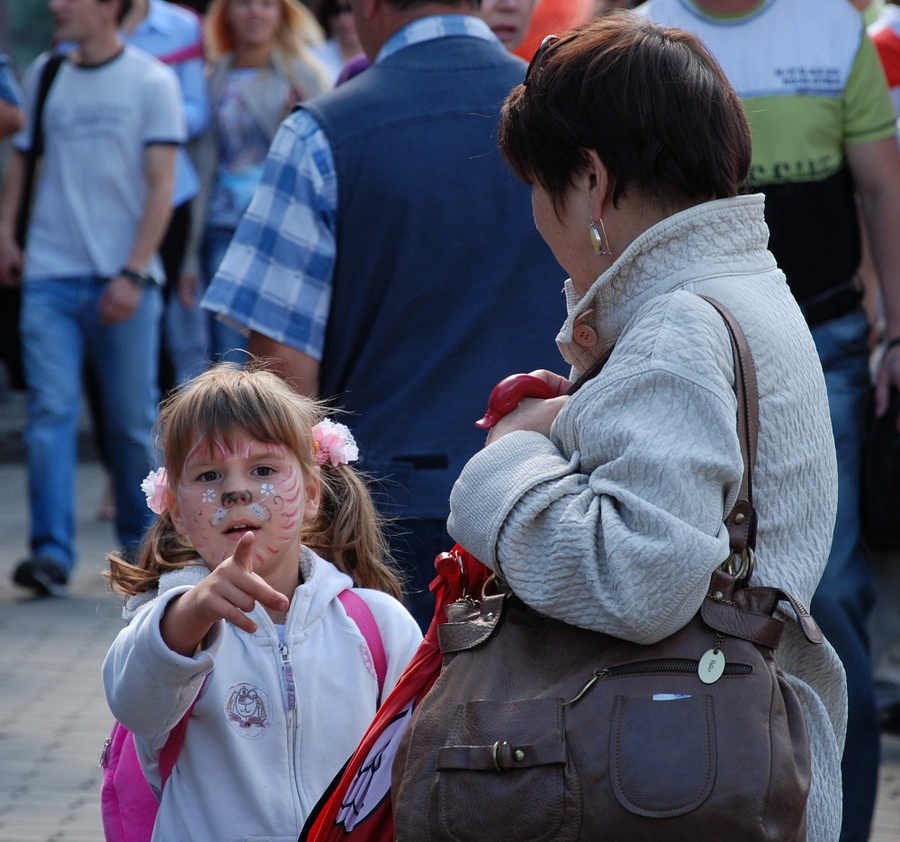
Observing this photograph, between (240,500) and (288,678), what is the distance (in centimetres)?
29

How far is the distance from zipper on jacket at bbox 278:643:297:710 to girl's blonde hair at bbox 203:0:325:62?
563 cm

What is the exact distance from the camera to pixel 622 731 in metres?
1.79

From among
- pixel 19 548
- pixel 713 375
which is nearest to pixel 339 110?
pixel 713 375

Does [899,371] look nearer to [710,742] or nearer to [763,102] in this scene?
[763,102]

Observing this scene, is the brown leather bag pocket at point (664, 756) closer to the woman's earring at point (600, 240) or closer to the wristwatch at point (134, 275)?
the woman's earring at point (600, 240)

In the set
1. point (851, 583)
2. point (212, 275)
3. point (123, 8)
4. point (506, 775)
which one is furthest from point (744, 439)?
point (212, 275)

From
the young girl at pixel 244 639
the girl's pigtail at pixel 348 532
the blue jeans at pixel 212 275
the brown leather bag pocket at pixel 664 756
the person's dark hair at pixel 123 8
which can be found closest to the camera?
the brown leather bag pocket at pixel 664 756

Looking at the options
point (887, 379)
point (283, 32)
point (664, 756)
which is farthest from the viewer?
point (283, 32)

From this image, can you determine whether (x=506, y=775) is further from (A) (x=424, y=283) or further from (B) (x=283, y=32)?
(B) (x=283, y=32)

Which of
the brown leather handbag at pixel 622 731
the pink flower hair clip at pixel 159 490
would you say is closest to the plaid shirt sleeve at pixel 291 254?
the pink flower hair clip at pixel 159 490

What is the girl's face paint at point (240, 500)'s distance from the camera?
240 cm

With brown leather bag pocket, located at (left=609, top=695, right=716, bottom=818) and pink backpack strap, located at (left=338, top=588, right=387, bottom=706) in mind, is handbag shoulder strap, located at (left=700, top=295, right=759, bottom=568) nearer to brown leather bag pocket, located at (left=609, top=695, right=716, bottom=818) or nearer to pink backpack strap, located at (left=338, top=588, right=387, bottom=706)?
brown leather bag pocket, located at (left=609, top=695, right=716, bottom=818)

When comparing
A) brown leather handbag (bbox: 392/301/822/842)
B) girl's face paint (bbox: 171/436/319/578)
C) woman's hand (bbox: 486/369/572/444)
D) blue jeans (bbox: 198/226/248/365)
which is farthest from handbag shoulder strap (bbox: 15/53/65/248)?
brown leather handbag (bbox: 392/301/822/842)

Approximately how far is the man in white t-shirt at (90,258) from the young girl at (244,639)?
13.4 ft
